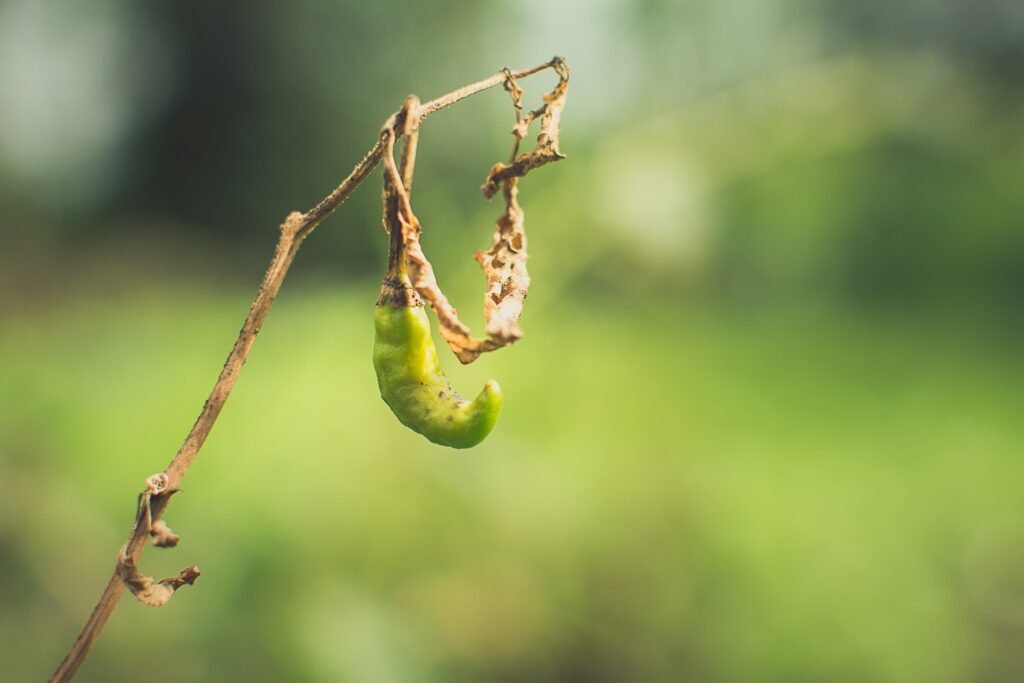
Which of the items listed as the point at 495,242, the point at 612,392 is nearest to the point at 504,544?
the point at 612,392

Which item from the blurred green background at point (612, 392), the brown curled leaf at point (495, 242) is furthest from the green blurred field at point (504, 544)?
the brown curled leaf at point (495, 242)

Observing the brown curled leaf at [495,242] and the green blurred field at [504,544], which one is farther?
the green blurred field at [504,544]

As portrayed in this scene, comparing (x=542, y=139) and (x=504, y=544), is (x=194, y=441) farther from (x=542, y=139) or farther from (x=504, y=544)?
(x=504, y=544)

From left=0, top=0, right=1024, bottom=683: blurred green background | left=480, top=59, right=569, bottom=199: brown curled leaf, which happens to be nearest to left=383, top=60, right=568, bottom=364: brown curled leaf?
left=480, top=59, right=569, bottom=199: brown curled leaf

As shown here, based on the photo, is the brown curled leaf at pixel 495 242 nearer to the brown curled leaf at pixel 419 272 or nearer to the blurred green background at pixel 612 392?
the brown curled leaf at pixel 419 272

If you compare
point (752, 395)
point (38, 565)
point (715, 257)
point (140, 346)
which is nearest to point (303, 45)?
point (140, 346)

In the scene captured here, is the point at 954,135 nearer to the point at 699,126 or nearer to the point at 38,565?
the point at 699,126
